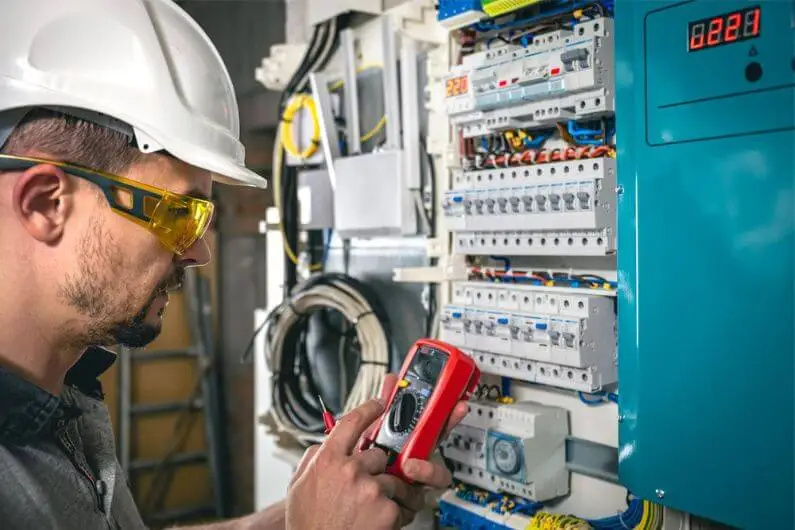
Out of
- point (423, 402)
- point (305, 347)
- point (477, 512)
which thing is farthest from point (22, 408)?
point (305, 347)

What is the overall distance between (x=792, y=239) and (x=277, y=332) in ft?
5.24

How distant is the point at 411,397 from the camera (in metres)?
1.45

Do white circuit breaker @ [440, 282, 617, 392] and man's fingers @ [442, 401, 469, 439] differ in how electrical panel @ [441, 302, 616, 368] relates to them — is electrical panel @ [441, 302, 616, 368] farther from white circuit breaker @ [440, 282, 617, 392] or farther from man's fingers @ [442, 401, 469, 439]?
man's fingers @ [442, 401, 469, 439]

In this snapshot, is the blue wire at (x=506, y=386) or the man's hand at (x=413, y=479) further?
the blue wire at (x=506, y=386)

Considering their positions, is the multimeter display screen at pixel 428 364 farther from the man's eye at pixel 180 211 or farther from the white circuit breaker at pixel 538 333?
the man's eye at pixel 180 211

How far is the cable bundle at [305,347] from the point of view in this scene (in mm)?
2072

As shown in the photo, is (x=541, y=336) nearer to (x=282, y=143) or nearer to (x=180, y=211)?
(x=180, y=211)

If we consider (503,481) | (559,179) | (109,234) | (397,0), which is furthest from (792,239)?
(397,0)

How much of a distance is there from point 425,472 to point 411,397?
212mm

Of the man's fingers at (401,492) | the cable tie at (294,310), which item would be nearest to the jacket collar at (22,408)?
the man's fingers at (401,492)

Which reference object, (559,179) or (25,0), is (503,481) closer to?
(559,179)

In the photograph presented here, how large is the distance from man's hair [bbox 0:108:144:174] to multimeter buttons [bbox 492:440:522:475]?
101 cm

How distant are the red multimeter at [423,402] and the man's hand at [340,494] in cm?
23

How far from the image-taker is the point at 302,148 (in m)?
2.36
